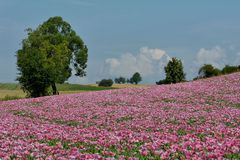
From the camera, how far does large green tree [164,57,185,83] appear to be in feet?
296

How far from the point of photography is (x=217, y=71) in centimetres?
8325

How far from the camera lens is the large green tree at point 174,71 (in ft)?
296

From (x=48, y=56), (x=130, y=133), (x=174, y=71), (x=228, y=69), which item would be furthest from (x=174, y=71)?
(x=130, y=133)

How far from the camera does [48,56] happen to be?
255ft

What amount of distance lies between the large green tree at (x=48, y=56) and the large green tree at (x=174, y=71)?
17976 millimetres

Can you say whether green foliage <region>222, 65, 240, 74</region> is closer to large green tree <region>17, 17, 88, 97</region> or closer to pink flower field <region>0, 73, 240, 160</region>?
large green tree <region>17, 17, 88, 97</region>

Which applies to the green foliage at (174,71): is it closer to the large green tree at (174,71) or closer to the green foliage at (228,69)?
the large green tree at (174,71)

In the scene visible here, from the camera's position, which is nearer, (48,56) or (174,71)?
(48,56)

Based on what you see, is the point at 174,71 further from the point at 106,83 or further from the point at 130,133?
the point at 130,133

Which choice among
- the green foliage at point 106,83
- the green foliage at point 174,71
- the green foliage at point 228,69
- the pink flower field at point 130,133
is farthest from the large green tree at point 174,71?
the pink flower field at point 130,133

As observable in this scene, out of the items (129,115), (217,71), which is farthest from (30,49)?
(129,115)

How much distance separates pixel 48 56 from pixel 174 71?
27.3 m

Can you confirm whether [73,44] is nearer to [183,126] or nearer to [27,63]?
[27,63]

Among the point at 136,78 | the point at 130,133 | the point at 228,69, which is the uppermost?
the point at 136,78
